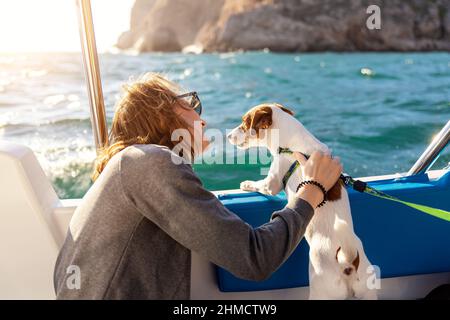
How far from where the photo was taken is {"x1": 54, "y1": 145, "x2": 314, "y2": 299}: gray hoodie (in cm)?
93

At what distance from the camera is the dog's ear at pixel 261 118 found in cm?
167

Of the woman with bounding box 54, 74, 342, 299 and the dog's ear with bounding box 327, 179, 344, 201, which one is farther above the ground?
the woman with bounding box 54, 74, 342, 299

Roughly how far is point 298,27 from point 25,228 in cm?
3166

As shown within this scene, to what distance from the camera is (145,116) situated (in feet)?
3.69

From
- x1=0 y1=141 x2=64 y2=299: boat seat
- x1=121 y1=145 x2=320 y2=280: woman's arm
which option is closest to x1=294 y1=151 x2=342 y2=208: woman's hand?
x1=121 y1=145 x2=320 y2=280: woman's arm

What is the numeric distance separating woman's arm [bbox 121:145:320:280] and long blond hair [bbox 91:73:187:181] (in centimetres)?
16

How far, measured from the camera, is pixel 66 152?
259 inches

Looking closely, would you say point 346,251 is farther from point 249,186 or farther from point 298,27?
point 298,27

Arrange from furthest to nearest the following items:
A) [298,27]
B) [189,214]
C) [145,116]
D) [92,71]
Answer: [298,27] < [92,71] < [145,116] < [189,214]

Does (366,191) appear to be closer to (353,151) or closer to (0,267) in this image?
(0,267)

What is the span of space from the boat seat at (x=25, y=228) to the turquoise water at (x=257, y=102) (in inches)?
40.1

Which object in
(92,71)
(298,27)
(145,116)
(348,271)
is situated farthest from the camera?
(298,27)

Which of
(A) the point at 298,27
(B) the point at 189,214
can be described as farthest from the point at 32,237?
(A) the point at 298,27

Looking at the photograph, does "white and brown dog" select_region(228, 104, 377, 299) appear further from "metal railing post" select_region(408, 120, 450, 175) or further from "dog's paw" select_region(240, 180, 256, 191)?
"metal railing post" select_region(408, 120, 450, 175)
